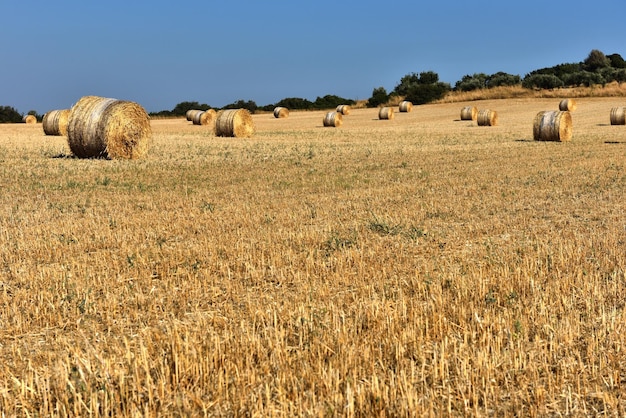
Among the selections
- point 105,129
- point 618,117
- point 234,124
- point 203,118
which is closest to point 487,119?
point 618,117

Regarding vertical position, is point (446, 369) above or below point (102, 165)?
below

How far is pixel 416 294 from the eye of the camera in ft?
17.4

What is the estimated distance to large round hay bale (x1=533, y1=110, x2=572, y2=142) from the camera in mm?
26078

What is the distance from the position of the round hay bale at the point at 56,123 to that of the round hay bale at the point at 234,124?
8.51 meters

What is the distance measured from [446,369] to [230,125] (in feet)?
93.3

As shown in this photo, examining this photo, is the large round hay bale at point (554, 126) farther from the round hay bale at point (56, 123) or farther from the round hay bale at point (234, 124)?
the round hay bale at point (56, 123)

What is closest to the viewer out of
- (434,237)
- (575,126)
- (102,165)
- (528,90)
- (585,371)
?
(585,371)

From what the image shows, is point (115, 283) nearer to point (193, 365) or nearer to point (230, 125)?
point (193, 365)

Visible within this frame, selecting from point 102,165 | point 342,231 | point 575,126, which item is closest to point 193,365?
point 342,231

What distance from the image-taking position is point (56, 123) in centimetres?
3312

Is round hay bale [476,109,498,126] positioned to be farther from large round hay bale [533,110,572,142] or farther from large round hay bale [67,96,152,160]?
large round hay bale [67,96,152,160]

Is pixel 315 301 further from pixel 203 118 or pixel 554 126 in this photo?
pixel 203 118

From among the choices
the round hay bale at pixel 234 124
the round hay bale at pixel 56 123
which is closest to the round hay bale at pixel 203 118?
the round hay bale at pixel 56 123

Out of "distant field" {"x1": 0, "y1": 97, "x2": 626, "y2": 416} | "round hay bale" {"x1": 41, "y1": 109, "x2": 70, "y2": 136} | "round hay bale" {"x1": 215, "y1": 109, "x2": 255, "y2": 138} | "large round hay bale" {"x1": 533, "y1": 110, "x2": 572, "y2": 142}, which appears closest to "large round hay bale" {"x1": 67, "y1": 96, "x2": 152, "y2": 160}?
"distant field" {"x1": 0, "y1": 97, "x2": 626, "y2": 416}
